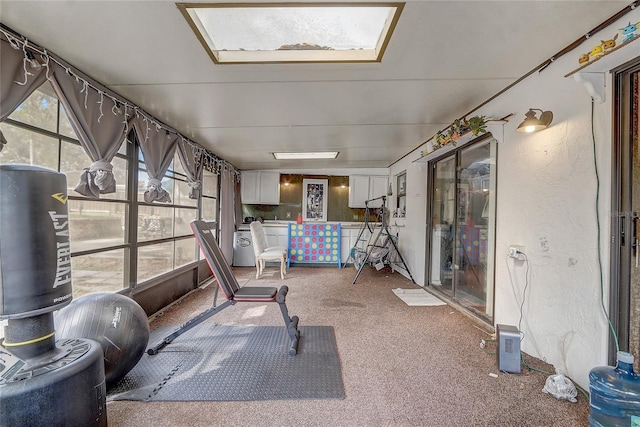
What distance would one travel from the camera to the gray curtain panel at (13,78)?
4.65ft

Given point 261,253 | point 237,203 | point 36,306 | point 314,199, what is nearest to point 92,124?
point 36,306

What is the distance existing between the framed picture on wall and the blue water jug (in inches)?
204

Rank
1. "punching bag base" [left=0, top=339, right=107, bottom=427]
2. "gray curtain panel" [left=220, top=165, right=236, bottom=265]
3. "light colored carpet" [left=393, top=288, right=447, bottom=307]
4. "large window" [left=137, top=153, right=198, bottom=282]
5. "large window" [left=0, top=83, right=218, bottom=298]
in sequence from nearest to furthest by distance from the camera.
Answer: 1. "punching bag base" [left=0, top=339, right=107, bottom=427]
2. "large window" [left=0, top=83, right=218, bottom=298]
3. "large window" [left=137, top=153, right=198, bottom=282]
4. "light colored carpet" [left=393, top=288, right=447, bottom=307]
5. "gray curtain panel" [left=220, top=165, right=236, bottom=265]

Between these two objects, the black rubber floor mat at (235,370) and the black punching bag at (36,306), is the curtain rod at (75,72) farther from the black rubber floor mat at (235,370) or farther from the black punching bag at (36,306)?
the black rubber floor mat at (235,370)

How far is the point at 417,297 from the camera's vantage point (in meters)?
3.64

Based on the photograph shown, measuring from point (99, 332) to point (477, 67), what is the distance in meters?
3.11

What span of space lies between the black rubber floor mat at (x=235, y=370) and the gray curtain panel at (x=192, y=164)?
2.05 meters

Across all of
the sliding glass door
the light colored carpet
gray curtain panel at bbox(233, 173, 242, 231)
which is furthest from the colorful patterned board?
the sliding glass door

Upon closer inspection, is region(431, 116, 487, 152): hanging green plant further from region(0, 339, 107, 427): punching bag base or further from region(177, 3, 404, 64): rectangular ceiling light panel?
region(0, 339, 107, 427): punching bag base

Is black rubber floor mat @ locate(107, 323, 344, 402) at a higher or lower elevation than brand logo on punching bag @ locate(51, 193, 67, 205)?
lower

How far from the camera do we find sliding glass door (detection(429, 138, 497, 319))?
2.71 metres

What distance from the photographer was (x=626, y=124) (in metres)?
1.50

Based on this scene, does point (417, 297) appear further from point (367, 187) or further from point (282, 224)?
point (282, 224)

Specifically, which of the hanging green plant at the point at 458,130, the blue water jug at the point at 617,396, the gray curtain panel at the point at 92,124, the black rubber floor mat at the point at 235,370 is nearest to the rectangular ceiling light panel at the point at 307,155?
the hanging green plant at the point at 458,130
